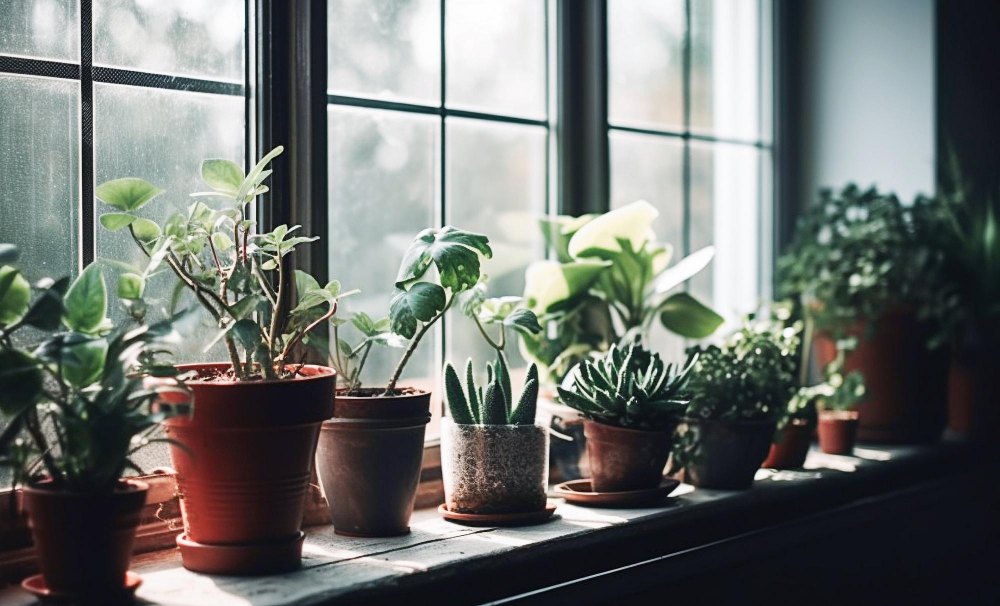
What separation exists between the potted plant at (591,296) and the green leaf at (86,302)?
961mm

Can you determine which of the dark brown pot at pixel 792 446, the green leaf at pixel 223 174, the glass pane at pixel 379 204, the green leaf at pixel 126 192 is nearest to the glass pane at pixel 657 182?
the dark brown pot at pixel 792 446

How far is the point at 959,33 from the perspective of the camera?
2891mm

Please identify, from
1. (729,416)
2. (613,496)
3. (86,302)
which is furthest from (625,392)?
(86,302)

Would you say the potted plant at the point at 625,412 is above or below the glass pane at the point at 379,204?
below

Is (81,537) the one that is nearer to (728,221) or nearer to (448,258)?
(448,258)

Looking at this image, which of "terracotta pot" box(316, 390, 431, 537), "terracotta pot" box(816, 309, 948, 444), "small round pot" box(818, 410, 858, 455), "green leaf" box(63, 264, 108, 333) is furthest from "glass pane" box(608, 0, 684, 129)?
"green leaf" box(63, 264, 108, 333)

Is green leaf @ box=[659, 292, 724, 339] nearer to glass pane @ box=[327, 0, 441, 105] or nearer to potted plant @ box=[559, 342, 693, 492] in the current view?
potted plant @ box=[559, 342, 693, 492]

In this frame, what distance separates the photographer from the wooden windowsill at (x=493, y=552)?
56.5 inches

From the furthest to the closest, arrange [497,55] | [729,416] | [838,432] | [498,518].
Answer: [838,432] → [497,55] → [729,416] → [498,518]

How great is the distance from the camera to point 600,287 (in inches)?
89.2

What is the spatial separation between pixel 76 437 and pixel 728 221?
6.73ft

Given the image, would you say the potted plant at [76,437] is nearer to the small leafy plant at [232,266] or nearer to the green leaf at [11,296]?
the green leaf at [11,296]

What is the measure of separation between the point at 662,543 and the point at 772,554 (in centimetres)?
40

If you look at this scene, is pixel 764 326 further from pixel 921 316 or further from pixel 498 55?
pixel 498 55
